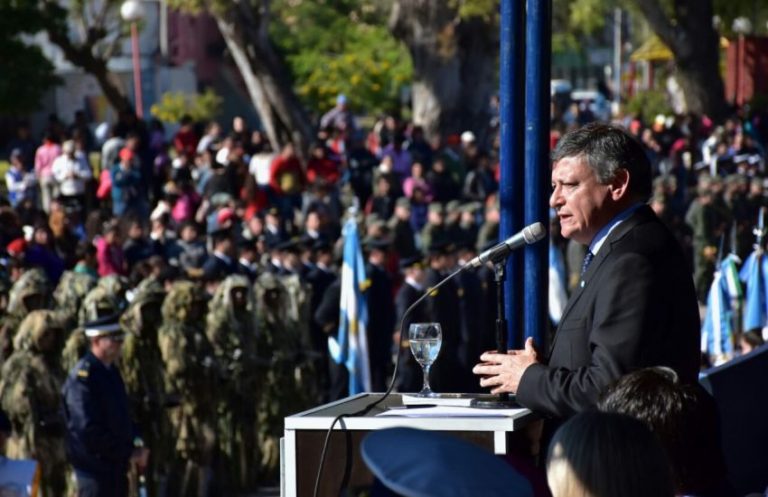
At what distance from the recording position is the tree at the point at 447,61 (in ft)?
92.9

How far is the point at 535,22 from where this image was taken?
5781 millimetres

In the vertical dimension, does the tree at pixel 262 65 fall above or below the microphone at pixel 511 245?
above

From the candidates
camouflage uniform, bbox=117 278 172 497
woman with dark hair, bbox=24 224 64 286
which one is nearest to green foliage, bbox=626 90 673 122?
woman with dark hair, bbox=24 224 64 286

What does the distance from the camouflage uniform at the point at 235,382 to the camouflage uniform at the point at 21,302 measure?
1326mm

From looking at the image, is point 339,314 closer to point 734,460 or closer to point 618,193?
point 734,460

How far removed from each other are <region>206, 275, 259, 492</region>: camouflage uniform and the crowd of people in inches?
0.7

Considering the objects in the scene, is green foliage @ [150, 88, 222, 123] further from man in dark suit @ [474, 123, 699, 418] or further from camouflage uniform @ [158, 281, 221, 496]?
man in dark suit @ [474, 123, 699, 418]

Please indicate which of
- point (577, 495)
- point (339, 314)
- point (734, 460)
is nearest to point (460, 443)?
point (577, 495)

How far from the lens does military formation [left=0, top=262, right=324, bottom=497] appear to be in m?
10.6

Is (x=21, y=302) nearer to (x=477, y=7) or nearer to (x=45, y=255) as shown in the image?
(x=45, y=255)

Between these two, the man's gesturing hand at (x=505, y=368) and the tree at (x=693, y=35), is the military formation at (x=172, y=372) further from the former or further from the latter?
the tree at (x=693, y=35)

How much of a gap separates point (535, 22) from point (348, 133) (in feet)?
74.8

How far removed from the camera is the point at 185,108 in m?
46.7

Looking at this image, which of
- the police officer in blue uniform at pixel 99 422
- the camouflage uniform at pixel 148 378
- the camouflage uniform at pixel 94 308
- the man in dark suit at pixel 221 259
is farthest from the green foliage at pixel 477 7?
the police officer in blue uniform at pixel 99 422
